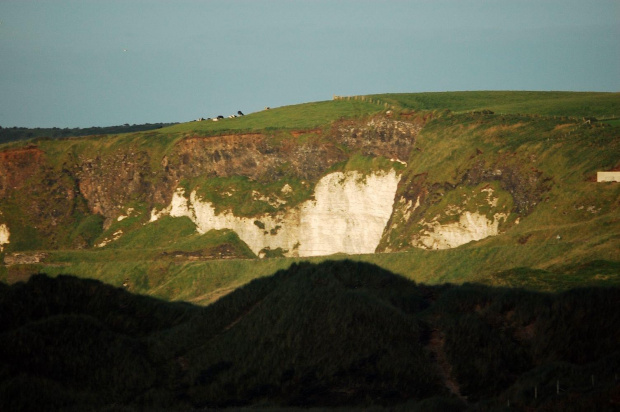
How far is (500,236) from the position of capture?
5438 centimetres

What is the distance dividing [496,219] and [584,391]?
4358 centimetres

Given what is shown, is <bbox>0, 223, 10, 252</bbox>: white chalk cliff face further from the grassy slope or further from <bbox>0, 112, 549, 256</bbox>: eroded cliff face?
the grassy slope

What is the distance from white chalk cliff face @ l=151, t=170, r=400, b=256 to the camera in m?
77.5

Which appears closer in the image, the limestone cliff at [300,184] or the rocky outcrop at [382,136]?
the limestone cliff at [300,184]

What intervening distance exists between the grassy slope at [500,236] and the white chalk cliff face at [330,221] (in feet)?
14.5

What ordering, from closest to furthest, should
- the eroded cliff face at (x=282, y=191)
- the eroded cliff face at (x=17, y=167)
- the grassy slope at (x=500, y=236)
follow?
the grassy slope at (x=500, y=236)
the eroded cliff face at (x=282, y=191)
the eroded cliff face at (x=17, y=167)

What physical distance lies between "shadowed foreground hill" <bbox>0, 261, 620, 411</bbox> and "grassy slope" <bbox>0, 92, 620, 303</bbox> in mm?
9558

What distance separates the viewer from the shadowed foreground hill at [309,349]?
875 inches

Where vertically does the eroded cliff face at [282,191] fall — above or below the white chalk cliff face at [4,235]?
above

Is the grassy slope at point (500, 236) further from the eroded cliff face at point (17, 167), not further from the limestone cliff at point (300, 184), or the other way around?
the eroded cliff face at point (17, 167)

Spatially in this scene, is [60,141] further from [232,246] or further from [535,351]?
[535,351]

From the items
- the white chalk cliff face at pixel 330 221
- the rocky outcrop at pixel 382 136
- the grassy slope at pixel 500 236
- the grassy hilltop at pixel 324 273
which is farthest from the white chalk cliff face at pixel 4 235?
the rocky outcrop at pixel 382 136

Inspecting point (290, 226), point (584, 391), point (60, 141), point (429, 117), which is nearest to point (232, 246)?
point (290, 226)

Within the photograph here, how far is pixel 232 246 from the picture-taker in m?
78.4
